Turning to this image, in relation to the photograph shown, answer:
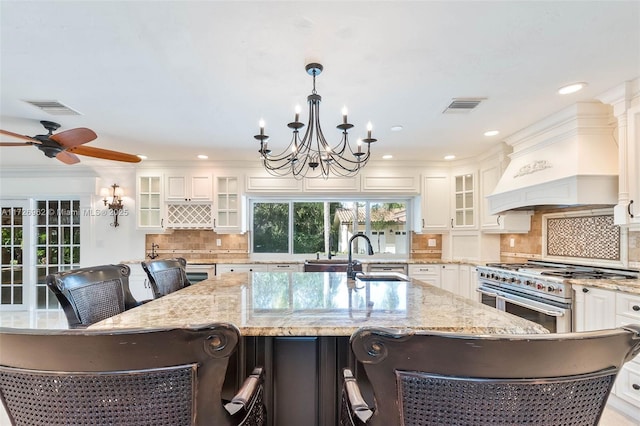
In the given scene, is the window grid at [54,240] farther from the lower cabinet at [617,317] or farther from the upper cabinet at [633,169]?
the upper cabinet at [633,169]

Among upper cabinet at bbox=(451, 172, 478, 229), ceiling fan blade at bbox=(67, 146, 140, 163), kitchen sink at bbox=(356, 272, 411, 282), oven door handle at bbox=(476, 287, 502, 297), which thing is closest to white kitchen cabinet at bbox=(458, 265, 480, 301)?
upper cabinet at bbox=(451, 172, 478, 229)

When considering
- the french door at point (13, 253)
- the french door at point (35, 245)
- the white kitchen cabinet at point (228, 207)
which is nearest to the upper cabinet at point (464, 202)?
the white kitchen cabinet at point (228, 207)

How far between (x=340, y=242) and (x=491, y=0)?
13.5 ft

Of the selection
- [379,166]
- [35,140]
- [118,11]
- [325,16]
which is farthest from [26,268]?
[325,16]

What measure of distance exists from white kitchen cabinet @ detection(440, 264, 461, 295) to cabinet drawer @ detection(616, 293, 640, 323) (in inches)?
95.2

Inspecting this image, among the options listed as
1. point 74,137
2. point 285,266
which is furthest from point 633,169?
point 74,137

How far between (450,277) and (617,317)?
243cm

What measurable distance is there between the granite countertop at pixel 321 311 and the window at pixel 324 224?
10.6 ft

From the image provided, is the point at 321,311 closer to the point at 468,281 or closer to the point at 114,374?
the point at 114,374

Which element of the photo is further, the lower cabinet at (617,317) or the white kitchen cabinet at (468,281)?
the white kitchen cabinet at (468,281)

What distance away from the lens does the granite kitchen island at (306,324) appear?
46.1 inches

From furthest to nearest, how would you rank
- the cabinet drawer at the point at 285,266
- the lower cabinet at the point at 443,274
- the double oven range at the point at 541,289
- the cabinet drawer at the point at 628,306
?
1. the cabinet drawer at the point at 285,266
2. the lower cabinet at the point at 443,274
3. the double oven range at the point at 541,289
4. the cabinet drawer at the point at 628,306

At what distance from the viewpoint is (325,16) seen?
5.32ft

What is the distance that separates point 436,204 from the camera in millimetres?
4922
